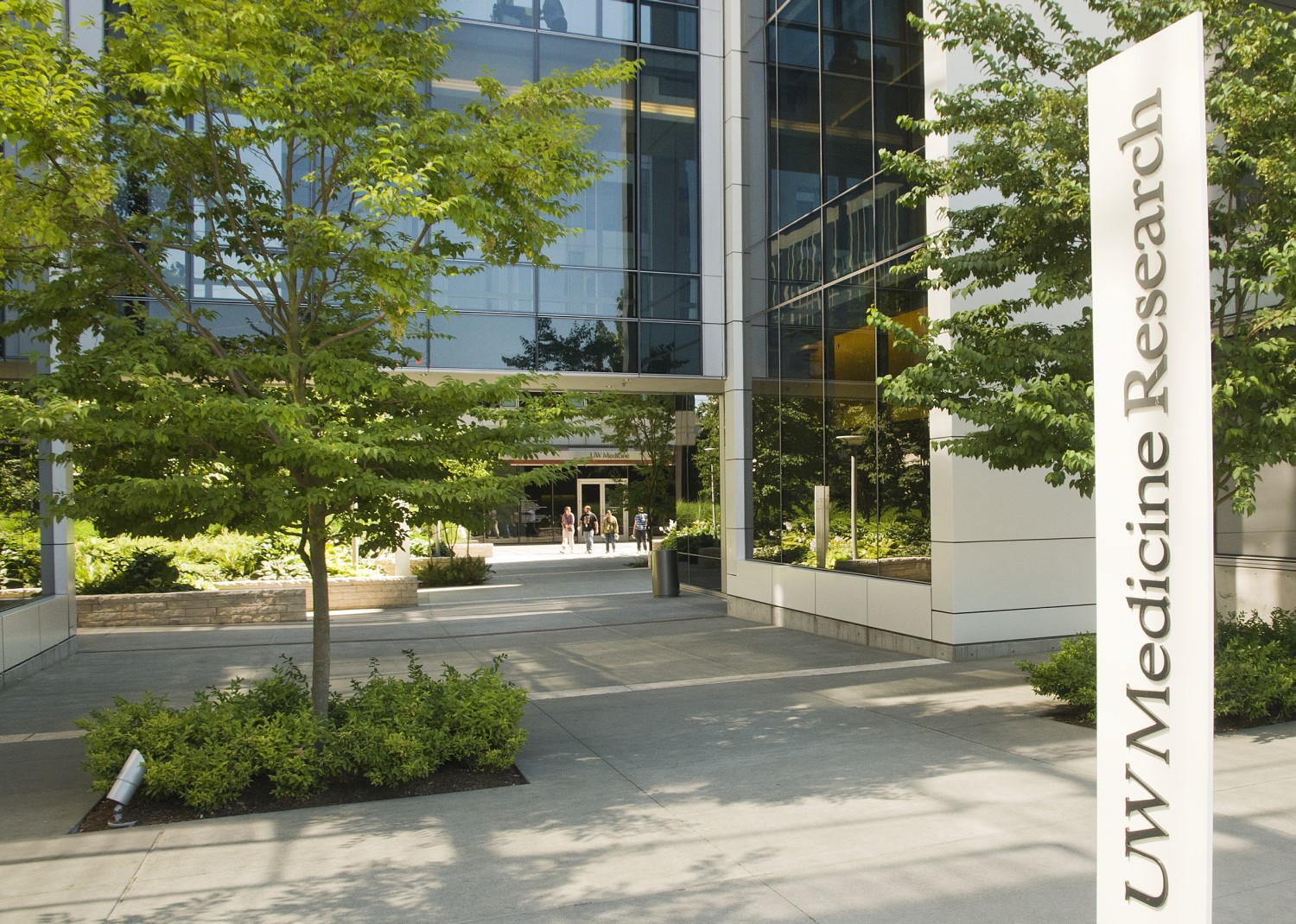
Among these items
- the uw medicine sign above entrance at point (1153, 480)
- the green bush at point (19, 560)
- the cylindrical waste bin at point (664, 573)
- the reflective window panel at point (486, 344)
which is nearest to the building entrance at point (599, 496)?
the cylindrical waste bin at point (664, 573)

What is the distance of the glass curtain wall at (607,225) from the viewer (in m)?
17.4

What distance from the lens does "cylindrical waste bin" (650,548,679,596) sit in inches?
868

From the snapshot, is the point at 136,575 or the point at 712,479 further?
the point at 712,479

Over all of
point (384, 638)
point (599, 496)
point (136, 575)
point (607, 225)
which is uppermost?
point (607, 225)

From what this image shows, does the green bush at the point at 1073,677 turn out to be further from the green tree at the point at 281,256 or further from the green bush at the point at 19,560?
the green bush at the point at 19,560

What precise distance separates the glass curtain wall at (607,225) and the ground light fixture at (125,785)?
1072 centimetres

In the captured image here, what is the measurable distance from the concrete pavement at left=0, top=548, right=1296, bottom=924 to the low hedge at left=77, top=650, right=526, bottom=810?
0.99 ft

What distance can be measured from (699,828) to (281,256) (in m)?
5.43

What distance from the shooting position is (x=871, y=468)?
46.3ft

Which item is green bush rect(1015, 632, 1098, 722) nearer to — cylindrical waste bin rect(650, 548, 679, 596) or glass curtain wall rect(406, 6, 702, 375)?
glass curtain wall rect(406, 6, 702, 375)

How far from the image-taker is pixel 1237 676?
27.2 feet

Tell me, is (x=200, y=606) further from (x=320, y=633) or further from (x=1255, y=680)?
(x=1255, y=680)

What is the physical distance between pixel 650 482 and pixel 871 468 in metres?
17.1

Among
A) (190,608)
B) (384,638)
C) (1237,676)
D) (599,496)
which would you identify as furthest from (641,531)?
(1237,676)
